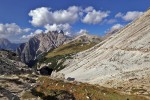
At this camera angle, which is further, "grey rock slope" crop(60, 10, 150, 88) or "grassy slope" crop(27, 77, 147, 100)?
"grey rock slope" crop(60, 10, 150, 88)

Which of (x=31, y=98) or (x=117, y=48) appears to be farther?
(x=117, y=48)

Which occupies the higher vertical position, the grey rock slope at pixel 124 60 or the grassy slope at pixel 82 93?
the grey rock slope at pixel 124 60

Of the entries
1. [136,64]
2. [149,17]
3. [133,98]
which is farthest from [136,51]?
[133,98]

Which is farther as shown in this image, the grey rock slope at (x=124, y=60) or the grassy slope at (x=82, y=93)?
the grey rock slope at (x=124, y=60)

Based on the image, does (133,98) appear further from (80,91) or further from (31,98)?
(31,98)

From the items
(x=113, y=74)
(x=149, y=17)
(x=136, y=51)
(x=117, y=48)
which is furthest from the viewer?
(x=149, y=17)

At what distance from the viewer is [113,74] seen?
106 meters

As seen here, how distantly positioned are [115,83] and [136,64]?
16825 millimetres

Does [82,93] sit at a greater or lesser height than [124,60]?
lesser

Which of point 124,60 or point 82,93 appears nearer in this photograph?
point 82,93

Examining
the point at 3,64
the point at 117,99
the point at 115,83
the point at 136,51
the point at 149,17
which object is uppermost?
the point at 149,17

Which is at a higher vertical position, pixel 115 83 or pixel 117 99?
pixel 115 83

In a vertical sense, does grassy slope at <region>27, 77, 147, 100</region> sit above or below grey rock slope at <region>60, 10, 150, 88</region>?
below

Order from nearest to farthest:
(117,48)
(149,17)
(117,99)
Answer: (117,99) → (117,48) → (149,17)
